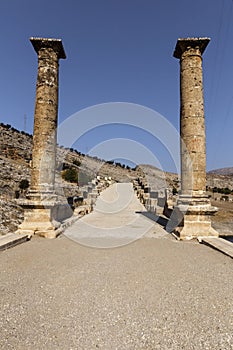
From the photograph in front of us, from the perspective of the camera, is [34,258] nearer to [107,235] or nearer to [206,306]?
[107,235]

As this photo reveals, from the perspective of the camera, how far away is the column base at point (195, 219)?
7.42 m

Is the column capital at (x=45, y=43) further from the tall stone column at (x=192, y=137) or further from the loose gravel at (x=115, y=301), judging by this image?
the loose gravel at (x=115, y=301)

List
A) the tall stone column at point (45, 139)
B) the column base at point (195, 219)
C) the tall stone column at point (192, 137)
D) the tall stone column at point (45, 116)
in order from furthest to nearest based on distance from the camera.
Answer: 1. the tall stone column at point (45, 116)
2. the tall stone column at point (45, 139)
3. the tall stone column at point (192, 137)
4. the column base at point (195, 219)

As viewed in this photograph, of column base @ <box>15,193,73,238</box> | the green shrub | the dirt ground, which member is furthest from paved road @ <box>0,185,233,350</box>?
the green shrub

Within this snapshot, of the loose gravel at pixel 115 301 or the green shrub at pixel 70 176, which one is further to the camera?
the green shrub at pixel 70 176

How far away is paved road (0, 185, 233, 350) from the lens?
99.5 inches

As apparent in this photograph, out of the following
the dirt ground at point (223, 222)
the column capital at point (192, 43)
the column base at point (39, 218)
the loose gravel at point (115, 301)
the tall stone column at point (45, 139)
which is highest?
the column capital at point (192, 43)

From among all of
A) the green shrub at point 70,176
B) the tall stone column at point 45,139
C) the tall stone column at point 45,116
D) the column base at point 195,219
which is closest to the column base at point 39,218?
the tall stone column at point 45,139

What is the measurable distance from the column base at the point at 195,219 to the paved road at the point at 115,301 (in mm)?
1694

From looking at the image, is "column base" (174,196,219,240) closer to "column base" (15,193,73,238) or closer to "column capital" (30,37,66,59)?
"column base" (15,193,73,238)

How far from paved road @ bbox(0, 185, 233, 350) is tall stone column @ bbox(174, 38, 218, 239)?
2128 millimetres

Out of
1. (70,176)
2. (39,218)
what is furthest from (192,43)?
(70,176)

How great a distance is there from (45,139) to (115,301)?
6.26m

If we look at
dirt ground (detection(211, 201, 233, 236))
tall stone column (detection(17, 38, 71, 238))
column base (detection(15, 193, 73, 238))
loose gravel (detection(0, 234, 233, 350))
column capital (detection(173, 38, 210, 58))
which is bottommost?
dirt ground (detection(211, 201, 233, 236))
